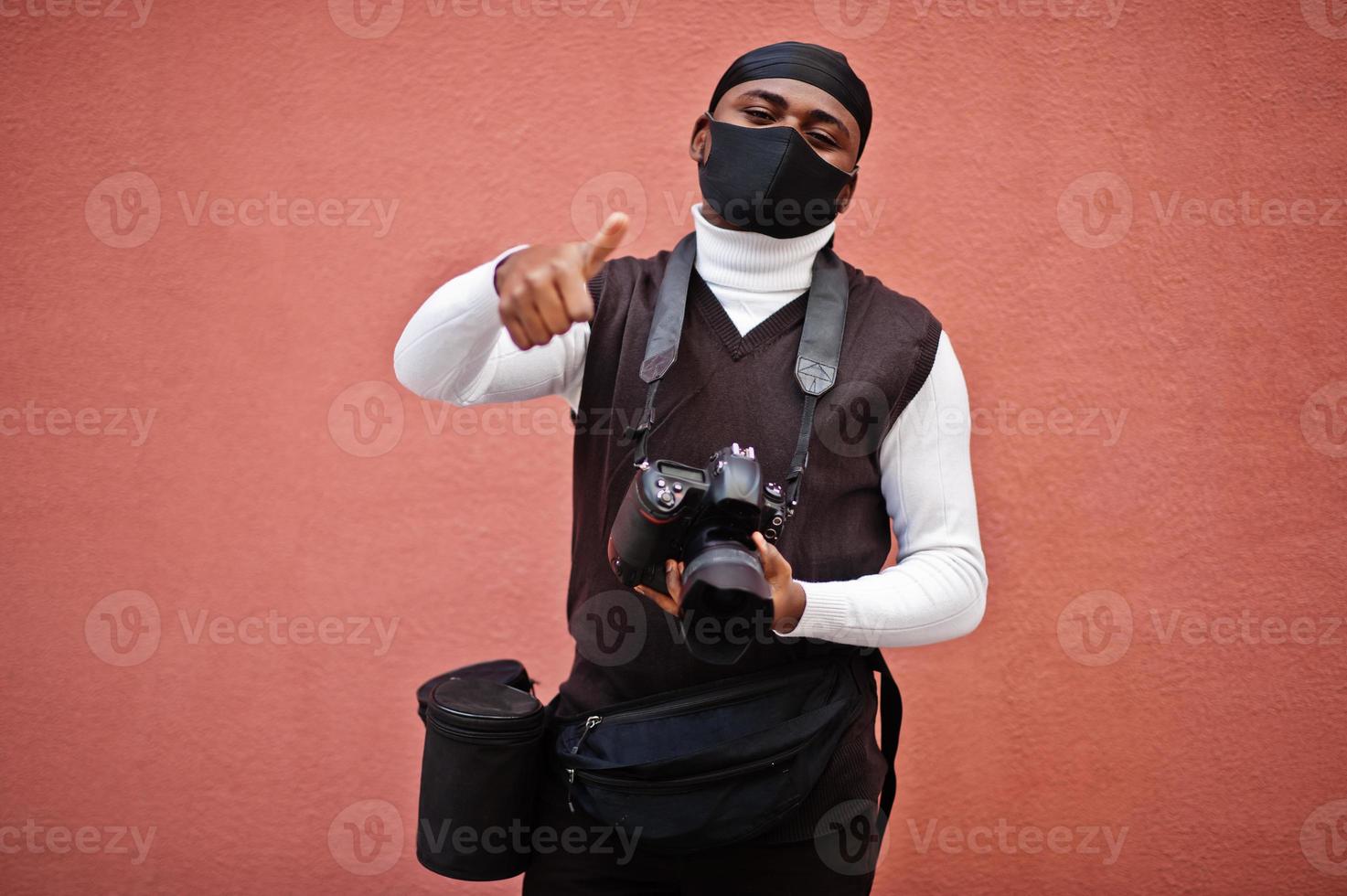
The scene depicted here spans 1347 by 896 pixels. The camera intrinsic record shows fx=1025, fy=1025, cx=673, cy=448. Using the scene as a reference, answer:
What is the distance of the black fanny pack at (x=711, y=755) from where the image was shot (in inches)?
37.5

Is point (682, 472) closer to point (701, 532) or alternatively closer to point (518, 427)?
point (701, 532)

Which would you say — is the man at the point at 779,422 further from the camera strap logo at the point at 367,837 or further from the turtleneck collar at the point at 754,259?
the camera strap logo at the point at 367,837

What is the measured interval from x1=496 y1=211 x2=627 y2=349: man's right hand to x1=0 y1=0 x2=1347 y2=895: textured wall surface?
1.05m

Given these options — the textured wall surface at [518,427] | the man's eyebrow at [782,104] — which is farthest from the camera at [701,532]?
the textured wall surface at [518,427]

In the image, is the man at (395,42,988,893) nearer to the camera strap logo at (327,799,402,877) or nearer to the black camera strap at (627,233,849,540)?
the black camera strap at (627,233,849,540)

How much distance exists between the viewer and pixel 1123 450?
1.80 metres

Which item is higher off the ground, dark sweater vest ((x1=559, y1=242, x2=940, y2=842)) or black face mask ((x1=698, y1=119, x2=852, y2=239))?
black face mask ((x1=698, y1=119, x2=852, y2=239))

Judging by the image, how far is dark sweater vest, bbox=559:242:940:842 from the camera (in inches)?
39.8

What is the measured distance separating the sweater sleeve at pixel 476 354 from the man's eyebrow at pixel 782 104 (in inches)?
11.5

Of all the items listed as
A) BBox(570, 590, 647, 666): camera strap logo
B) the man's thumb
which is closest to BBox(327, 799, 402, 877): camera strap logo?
BBox(570, 590, 647, 666): camera strap logo

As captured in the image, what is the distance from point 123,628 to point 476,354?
1250mm

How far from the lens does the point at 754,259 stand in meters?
1.07

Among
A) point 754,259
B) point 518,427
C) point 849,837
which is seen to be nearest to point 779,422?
point 754,259

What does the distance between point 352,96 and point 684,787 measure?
4.58ft
